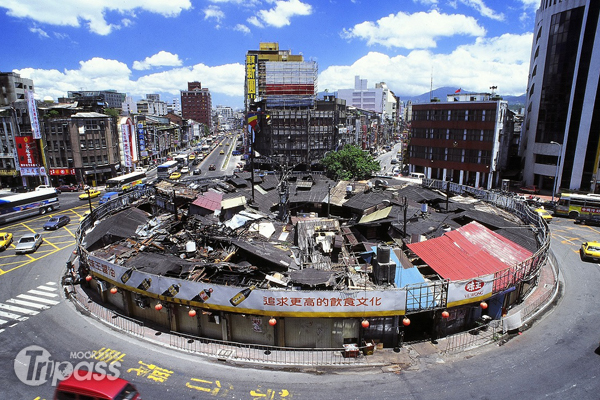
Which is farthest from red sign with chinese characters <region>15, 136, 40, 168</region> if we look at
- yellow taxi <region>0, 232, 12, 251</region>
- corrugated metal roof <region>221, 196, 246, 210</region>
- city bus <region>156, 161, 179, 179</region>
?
corrugated metal roof <region>221, 196, 246, 210</region>

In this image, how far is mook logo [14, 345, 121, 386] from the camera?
20984 millimetres

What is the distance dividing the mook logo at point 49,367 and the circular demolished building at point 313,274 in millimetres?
4601

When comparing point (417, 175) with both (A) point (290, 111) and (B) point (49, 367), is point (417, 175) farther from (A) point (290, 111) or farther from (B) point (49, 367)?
(B) point (49, 367)

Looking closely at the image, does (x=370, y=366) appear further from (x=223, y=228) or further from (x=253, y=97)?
(x=253, y=97)

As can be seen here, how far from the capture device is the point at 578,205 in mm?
56062

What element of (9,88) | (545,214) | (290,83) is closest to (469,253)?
(545,214)

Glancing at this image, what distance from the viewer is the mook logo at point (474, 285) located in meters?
23.6

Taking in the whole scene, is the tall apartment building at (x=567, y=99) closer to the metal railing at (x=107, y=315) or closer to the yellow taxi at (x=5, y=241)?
the metal railing at (x=107, y=315)

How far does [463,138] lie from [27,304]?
85299 millimetres

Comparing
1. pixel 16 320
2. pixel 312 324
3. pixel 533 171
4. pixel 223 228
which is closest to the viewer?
pixel 312 324

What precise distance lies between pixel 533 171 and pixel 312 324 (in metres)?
78.6

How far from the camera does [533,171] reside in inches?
3187

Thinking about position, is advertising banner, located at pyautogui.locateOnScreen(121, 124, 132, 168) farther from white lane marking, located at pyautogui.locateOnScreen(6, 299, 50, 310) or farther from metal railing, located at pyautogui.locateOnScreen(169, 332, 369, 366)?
metal railing, located at pyautogui.locateOnScreen(169, 332, 369, 366)

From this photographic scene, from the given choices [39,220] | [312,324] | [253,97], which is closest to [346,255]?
[312,324]
